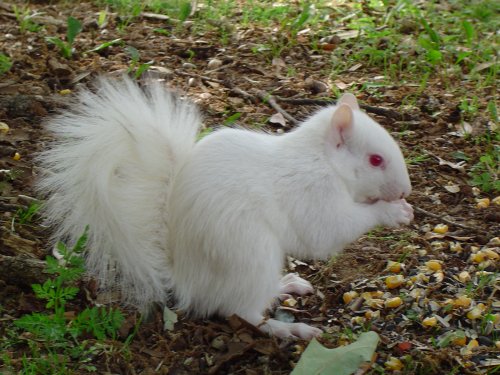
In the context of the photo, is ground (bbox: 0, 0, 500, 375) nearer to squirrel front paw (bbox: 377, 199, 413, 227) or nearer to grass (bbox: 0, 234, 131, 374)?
grass (bbox: 0, 234, 131, 374)

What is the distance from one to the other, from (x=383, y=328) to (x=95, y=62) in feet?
7.53

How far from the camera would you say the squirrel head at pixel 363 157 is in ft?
8.67

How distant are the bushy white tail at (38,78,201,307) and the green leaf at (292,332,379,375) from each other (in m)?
0.58

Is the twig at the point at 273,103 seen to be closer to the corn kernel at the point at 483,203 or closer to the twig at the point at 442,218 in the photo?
the twig at the point at 442,218

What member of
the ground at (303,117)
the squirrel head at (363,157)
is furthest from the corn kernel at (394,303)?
the squirrel head at (363,157)

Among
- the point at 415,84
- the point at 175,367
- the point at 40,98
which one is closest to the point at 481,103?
the point at 415,84

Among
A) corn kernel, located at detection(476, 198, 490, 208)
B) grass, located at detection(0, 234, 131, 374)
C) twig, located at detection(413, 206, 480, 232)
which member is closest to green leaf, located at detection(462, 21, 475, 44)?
corn kernel, located at detection(476, 198, 490, 208)

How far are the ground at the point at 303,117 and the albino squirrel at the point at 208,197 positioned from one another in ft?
0.46

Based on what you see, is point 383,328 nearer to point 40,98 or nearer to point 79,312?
point 79,312

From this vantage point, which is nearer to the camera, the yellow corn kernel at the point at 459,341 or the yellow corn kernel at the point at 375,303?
the yellow corn kernel at the point at 459,341

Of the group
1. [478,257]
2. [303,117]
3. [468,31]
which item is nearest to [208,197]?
[478,257]

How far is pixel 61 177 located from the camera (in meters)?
2.51

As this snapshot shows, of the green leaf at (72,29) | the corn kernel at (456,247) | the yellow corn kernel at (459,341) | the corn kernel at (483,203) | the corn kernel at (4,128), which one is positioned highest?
the green leaf at (72,29)

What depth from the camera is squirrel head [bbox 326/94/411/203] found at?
2.64 meters
